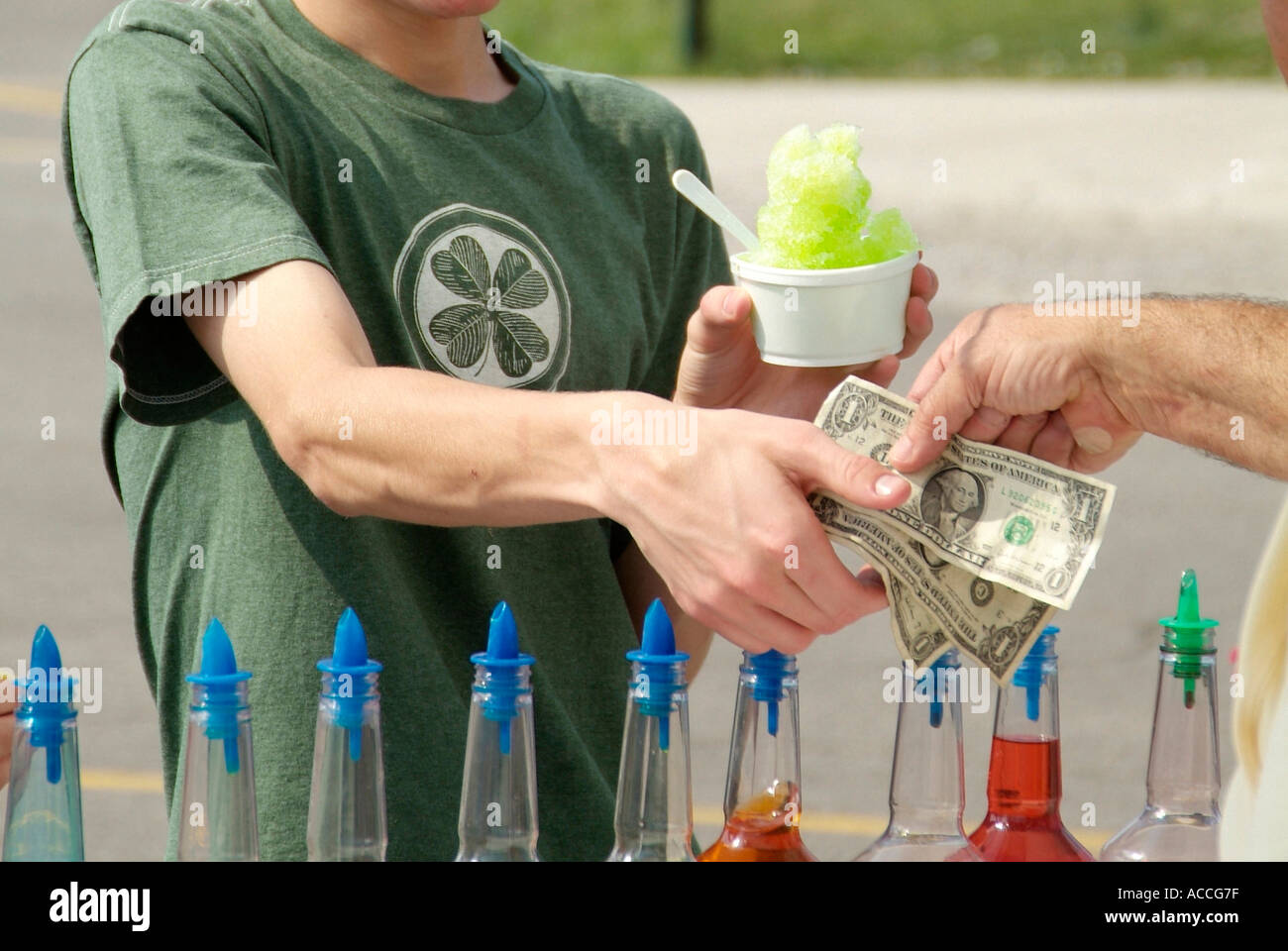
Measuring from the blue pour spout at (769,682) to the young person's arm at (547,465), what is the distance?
0.02m

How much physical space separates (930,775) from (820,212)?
72 centimetres

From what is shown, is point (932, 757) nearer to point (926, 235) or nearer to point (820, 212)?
point (820, 212)

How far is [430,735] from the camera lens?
2.33 metres

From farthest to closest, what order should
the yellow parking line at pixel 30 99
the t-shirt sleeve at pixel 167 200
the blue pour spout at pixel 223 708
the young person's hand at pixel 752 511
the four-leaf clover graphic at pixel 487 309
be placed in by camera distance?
the yellow parking line at pixel 30 99
the four-leaf clover graphic at pixel 487 309
the t-shirt sleeve at pixel 167 200
the young person's hand at pixel 752 511
the blue pour spout at pixel 223 708

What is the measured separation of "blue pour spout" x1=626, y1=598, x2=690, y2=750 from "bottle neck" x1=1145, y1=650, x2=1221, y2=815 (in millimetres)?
650

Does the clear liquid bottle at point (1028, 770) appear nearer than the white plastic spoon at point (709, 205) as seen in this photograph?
Yes

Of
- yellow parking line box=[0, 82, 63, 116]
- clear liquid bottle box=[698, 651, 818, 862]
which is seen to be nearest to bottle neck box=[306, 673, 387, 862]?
clear liquid bottle box=[698, 651, 818, 862]

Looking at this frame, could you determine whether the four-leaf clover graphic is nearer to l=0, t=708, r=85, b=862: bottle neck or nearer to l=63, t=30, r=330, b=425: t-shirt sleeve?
l=63, t=30, r=330, b=425: t-shirt sleeve

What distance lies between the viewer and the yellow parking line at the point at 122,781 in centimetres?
575

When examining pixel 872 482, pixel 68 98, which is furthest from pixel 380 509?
pixel 68 98

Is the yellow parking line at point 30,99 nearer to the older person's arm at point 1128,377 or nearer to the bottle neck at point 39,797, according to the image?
the older person's arm at point 1128,377

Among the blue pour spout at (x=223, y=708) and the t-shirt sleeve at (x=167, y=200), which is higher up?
the t-shirt sleeve at (x=167, y=200)

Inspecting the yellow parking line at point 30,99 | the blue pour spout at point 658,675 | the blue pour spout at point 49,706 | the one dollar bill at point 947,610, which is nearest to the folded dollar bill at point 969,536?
the one dollar bill at point 947,610

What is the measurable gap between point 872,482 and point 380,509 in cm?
63
